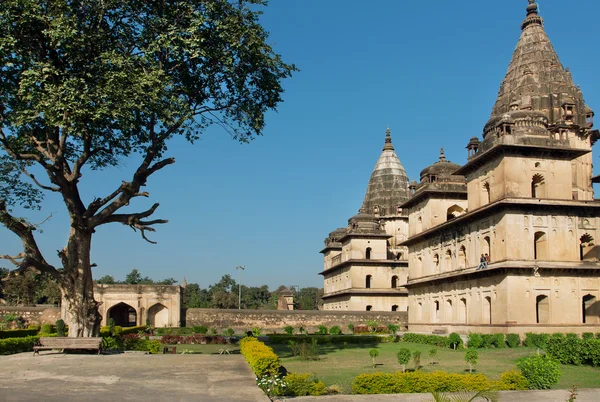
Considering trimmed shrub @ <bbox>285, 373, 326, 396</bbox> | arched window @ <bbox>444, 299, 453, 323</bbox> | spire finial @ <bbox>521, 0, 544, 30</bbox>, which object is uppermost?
spire finial @ <bbox>521, 0, 544, 30</bbox>

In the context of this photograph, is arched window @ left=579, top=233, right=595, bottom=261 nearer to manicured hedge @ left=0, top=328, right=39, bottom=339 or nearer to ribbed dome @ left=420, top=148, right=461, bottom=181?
ribbed dome @ left=420, top=148, right=461, bottom=181

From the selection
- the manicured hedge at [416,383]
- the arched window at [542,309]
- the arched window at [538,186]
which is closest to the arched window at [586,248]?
the arched window at [538,186]

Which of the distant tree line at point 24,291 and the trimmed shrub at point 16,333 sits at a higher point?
the distant tree line at point 24,291

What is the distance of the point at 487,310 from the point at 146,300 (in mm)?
23736

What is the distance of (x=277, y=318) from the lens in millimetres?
43031

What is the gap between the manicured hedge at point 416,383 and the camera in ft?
39.4

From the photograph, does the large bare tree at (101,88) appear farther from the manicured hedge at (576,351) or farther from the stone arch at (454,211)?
the stone arch at (454,211)

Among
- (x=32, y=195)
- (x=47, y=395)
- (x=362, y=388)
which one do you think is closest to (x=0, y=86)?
(x=32, y=195)

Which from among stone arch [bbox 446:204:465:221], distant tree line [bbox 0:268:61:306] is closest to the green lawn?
stone arch [bbox 446:204:465:221]

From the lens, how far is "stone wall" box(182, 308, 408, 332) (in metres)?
41.6

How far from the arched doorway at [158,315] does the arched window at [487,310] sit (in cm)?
2232

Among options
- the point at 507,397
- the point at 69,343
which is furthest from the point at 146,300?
the point at 507,397

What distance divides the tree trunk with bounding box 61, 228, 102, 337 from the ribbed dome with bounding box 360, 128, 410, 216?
39.9 meters

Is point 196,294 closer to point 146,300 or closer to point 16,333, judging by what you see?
point 146,300
